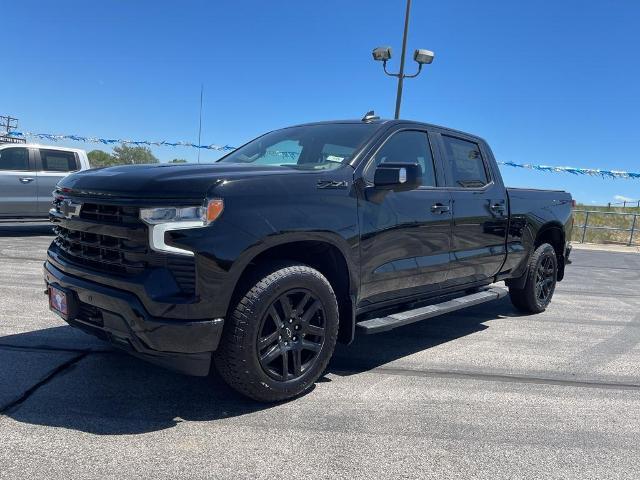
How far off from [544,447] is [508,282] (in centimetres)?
345

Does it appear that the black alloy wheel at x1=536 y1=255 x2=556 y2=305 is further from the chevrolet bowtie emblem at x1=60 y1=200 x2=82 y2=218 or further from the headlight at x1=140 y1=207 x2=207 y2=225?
the chevrolet bowtie emblem at x1=60 y1=200 x2=82 y2=218

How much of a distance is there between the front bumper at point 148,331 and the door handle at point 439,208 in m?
2.17

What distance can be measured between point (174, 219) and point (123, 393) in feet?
4.30

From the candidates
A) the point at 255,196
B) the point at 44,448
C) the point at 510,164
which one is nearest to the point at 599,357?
the point at 255,196

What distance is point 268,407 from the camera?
11.0 ft

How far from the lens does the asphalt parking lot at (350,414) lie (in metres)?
2.69

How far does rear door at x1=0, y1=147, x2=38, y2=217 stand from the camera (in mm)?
10766

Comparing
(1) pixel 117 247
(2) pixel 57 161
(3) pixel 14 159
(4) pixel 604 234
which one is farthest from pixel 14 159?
(4) pixel 604 234

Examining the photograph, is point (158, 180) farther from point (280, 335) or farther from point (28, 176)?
point (28, 176)

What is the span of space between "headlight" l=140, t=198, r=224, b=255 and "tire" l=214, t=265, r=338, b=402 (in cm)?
50

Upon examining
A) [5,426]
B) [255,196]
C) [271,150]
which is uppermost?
[271,150]

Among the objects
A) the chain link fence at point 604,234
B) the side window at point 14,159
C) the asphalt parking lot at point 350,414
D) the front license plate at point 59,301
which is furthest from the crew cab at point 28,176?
the chain link fence at point 604,234

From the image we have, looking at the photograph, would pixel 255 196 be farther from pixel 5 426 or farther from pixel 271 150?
pixel 5 426

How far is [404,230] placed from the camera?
4070mm
